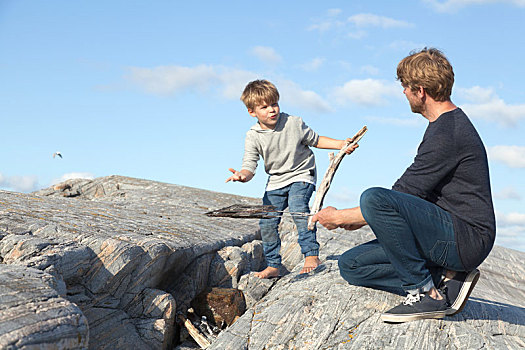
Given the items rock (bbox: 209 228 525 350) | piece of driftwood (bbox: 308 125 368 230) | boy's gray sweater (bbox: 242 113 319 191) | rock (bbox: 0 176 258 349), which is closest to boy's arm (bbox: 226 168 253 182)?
boy's gray sweater (bbox: 242 113 319 191)

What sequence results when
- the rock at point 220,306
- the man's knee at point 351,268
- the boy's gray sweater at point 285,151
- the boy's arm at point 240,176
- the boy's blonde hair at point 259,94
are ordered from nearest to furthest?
the man's knee at point 351,268 < the rock at point 220,306 < the boy's arm at point 240,176 < the boy's blonde hair at point 259,94 < the boy's gray sweater at point 285,151

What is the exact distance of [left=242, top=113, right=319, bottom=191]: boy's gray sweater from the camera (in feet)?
23.0

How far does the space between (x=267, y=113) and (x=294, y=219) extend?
4.97 feet

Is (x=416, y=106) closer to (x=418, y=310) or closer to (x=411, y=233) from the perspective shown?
(x=411, y=233)

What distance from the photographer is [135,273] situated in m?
5.46

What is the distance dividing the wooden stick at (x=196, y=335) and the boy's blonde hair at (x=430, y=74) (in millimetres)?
3405

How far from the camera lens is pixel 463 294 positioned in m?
4.70

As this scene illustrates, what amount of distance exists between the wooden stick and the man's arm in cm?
196

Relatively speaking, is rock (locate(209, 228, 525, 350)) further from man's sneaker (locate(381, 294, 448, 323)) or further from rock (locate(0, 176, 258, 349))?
rock (locate(0, 176, 258, 349))

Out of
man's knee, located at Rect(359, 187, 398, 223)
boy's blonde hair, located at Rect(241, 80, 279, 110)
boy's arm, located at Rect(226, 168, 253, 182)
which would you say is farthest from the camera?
boy's blonde hair, located at Rect(241, 80, 279, 110)

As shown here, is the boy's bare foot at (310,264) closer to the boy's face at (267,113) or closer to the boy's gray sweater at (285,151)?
the boy's gray sweater at (285,151)

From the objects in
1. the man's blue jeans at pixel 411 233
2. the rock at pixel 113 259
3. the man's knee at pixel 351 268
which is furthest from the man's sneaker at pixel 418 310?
the rock at pixel 113 259

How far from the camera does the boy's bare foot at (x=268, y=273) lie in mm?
6812

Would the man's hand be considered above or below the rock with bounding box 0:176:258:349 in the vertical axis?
above
